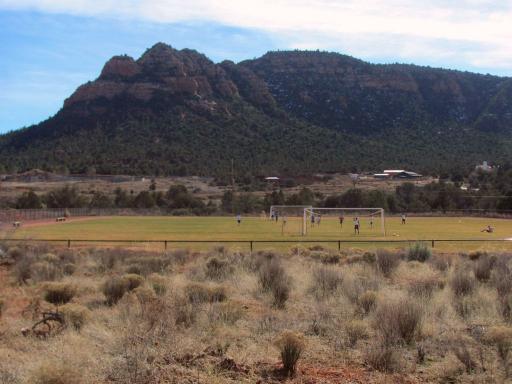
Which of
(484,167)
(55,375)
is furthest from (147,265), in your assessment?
(484,167)

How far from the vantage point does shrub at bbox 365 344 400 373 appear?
398 inches

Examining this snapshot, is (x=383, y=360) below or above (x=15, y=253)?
above

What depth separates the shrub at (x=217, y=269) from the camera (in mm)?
22034

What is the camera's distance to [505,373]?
962 cm

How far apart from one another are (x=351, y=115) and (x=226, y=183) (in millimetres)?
49130

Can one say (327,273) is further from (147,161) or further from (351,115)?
→ (351,115)

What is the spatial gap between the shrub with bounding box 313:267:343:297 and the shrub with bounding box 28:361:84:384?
978 centimetres

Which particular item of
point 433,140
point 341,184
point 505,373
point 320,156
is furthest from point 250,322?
point 433,140

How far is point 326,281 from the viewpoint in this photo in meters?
18.7

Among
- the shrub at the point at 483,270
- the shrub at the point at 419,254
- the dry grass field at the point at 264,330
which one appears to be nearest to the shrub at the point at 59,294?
the dry grass field at the point at 264,330

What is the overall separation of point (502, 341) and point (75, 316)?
8.34 metres

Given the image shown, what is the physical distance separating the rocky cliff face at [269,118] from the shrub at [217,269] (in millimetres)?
106252

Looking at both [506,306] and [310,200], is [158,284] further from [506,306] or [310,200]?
[310,200]

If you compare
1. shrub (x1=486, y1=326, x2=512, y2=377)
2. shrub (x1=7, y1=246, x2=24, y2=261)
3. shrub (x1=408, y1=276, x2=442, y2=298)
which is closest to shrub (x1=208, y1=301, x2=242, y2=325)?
shrub (x1=408, y1=276, x2=442, y2=298)
